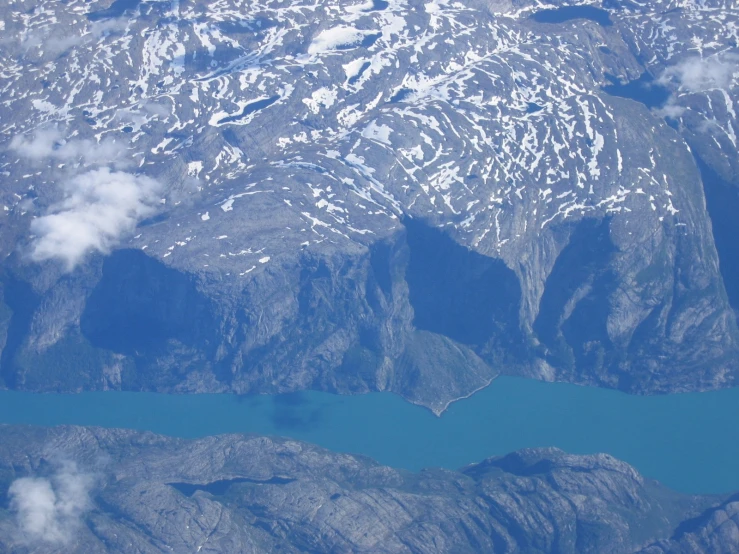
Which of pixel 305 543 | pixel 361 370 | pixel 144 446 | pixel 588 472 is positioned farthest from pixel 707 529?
pixel 144 446

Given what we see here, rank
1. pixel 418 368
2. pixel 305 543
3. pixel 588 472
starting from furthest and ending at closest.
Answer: pixel 418 368
pixel 588 472
pixel 305 543

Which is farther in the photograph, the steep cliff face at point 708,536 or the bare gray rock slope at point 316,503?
the steep cliff face at point 708,536

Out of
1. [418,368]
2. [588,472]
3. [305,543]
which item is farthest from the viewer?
[418,368]

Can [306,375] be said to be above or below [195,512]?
below

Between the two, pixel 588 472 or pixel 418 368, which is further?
pixel 418 368

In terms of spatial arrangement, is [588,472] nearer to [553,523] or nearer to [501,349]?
[553,523]

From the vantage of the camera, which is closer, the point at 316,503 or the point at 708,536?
the point at 708,536

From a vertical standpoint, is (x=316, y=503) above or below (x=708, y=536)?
above

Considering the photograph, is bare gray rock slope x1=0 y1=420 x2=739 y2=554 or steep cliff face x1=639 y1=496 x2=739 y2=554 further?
steep cliff face x1=639 y1=496 x2=739 y2=554
